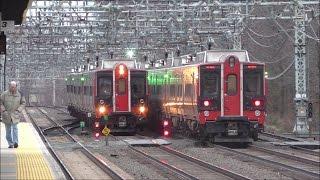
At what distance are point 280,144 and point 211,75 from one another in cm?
323

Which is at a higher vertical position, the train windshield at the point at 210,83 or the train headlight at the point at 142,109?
the train windshield at the point at 210,83

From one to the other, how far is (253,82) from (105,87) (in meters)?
7.59

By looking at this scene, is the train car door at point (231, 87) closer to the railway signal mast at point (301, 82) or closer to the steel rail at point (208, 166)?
the steel rail at point (208, 166)

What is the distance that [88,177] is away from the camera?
16.0 metres

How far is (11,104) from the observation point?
1712 cm

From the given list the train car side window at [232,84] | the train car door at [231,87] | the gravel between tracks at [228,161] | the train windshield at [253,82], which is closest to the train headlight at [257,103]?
the train windshield at [253,82]

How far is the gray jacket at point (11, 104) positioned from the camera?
17172mm

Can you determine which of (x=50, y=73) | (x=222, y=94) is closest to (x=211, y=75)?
(x=222, y=94)

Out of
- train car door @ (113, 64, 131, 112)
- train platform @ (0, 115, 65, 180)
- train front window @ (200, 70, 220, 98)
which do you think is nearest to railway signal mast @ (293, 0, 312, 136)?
train front window @ (200, 70, 220, 98)

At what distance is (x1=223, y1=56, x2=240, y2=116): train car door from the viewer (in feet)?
76.7

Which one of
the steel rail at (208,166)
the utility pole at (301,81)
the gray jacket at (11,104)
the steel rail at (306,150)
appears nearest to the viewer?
the steel rail at (208,166)

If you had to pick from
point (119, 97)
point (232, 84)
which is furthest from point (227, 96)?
point (119, 97)

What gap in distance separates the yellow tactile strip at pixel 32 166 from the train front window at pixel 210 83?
281 inches

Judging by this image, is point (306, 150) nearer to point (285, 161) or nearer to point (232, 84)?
point (285, 161)
